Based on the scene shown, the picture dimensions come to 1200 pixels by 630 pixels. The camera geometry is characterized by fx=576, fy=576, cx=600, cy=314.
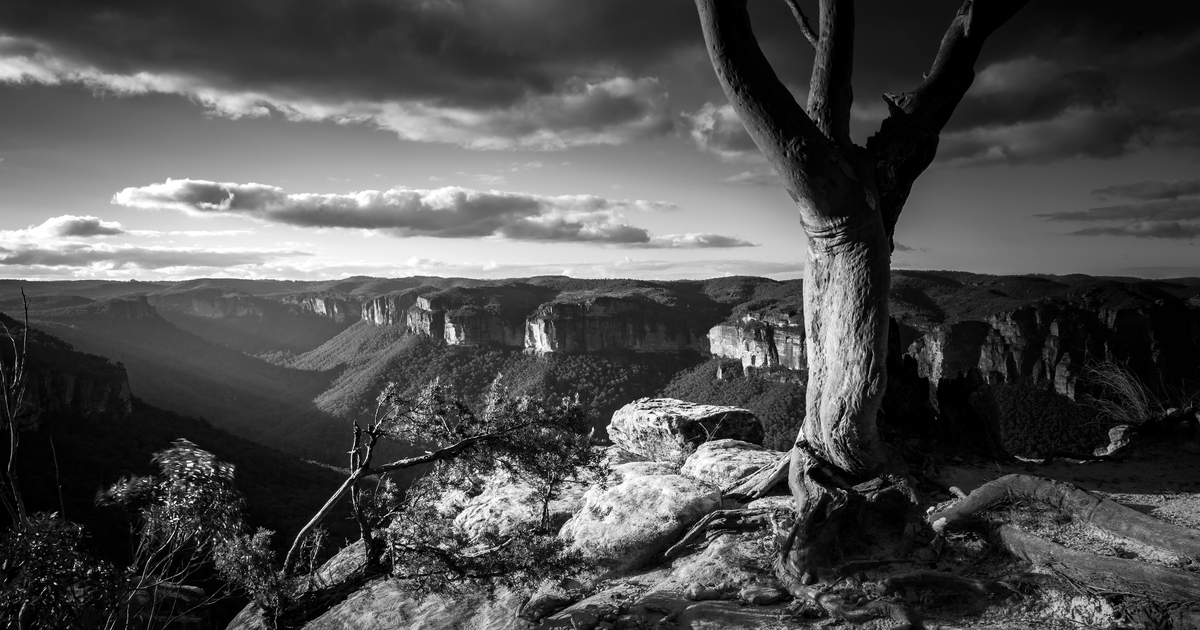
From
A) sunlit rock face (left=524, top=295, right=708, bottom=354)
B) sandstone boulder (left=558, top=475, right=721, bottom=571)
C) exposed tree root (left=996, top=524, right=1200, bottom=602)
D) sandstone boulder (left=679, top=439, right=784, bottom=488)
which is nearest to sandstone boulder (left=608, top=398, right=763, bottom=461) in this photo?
sandstone boulder (left=679, top=439, right=784, bottom=488)

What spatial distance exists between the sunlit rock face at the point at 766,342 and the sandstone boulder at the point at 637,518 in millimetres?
56109

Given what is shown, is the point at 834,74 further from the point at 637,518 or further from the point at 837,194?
the point at 637,518

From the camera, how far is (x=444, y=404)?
7633mm

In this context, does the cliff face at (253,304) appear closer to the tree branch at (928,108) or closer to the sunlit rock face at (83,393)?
the sunlit rock face at (83,393)

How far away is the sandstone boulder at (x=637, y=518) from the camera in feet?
25.5

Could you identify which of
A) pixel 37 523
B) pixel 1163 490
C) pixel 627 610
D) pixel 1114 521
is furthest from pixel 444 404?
pixel 1163 490

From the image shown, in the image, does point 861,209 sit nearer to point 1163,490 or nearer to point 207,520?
point 1163,490

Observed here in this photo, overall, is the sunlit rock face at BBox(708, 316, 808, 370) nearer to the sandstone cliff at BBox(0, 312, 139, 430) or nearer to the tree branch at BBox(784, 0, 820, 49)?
the tree branch at BBox(784, 0, 820, 49)

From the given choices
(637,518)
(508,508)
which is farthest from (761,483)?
(508,508)

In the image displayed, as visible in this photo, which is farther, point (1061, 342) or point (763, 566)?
point (1061, 342)

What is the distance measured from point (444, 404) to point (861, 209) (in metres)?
5.54

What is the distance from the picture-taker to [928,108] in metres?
6.88

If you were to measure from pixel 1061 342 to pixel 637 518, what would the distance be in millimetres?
A: 60045

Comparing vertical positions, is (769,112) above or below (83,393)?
above
